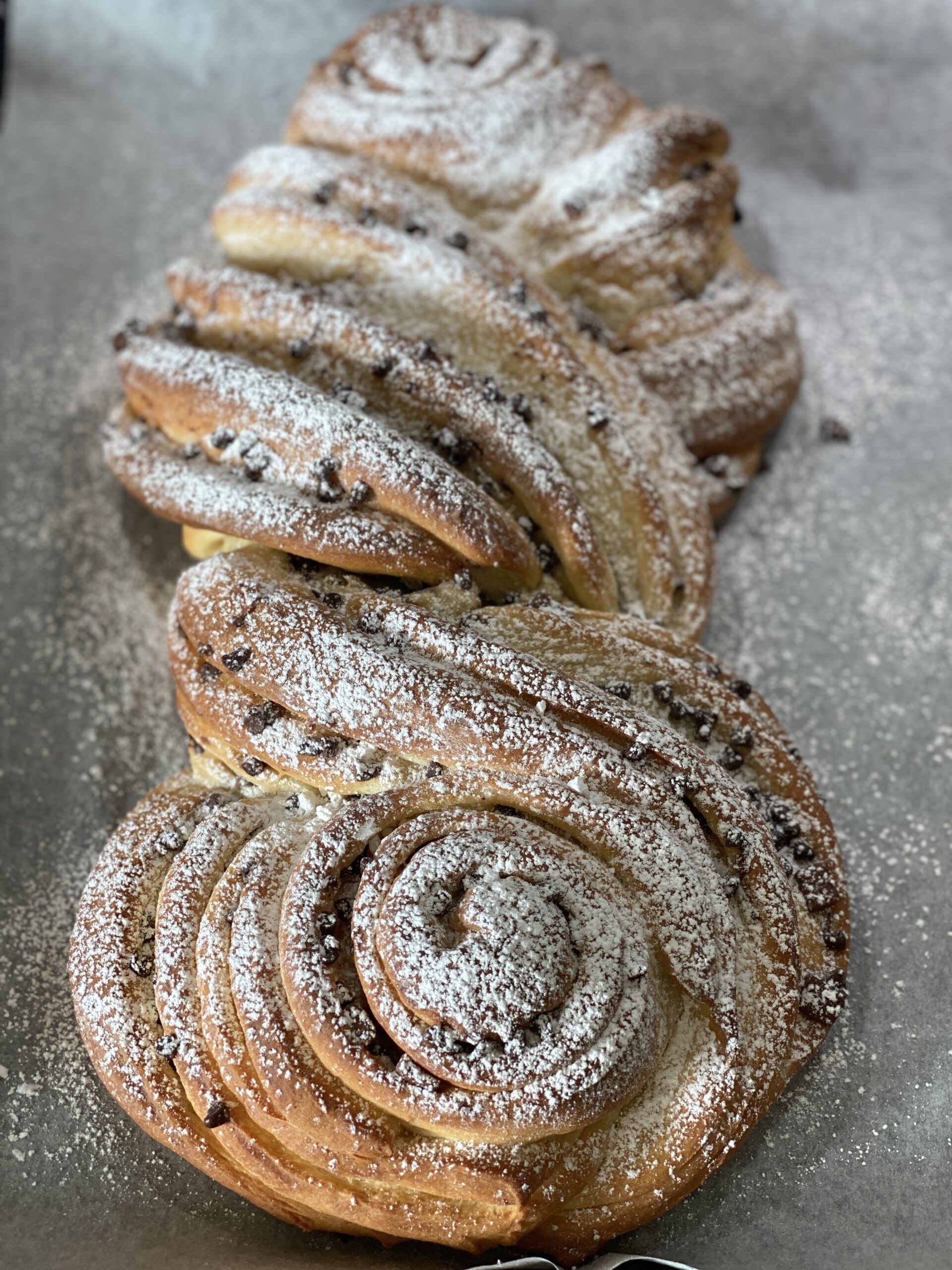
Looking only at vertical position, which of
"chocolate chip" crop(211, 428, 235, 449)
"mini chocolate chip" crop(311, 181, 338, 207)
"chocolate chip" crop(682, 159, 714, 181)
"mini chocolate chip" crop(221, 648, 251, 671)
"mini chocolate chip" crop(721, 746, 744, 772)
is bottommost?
"mini chocolate chip" crop(721, 746, 744, 772)

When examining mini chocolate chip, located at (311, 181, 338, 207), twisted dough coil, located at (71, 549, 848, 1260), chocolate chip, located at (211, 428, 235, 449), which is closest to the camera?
twisted dough coil, located at (71, 549, 848, 1260)

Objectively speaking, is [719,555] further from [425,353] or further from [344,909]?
[344,909]

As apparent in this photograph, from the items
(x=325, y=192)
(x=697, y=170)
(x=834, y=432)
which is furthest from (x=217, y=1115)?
(x=697, y=170)

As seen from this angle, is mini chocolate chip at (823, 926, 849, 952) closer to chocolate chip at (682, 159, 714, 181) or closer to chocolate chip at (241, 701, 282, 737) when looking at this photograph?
chocolate chip at (241, 701, 282, 737)

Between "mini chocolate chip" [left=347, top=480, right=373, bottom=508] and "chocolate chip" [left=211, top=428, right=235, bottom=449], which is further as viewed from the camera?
"chocolate chip" [left=211, top=428, right=235, bottom=449]

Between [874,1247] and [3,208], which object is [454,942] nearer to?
[874,1247]

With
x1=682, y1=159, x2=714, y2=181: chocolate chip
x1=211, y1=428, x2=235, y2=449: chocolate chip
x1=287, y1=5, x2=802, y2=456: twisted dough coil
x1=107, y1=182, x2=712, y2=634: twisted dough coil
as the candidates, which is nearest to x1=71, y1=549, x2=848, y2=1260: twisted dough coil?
x1=107, y1=182, x2=712, y2=634: twisted dough coil

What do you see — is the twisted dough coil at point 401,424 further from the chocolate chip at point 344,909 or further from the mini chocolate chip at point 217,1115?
the mini chocolate chip at point 217,1115

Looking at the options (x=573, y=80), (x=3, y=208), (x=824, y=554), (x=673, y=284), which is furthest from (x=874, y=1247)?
(x=3, y=208)
